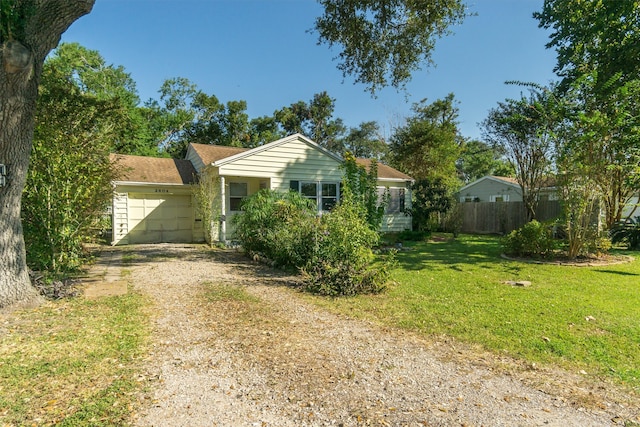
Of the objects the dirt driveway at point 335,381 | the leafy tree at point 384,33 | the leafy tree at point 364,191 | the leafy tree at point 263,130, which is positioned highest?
the leafy tree at point 263,130

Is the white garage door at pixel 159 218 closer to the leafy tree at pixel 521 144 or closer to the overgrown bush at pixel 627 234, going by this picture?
the leafy tree at pixel 521 144

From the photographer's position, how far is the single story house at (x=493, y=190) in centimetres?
2553

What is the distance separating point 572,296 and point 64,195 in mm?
9062

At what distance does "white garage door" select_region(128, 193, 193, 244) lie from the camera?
1409 cm

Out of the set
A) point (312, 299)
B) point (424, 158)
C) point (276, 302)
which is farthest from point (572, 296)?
point (424, 158)

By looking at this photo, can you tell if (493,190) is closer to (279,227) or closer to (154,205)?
(279,227)

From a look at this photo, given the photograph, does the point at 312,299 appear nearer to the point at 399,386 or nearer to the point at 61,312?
the point at 399,386

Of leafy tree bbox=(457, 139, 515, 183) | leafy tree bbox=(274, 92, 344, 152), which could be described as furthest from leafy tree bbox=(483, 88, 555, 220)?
leafy tree bbox=(457, 139, 515, 183)

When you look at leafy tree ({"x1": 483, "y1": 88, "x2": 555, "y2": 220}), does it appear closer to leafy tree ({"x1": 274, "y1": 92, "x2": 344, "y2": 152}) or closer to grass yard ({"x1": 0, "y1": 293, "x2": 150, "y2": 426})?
grass yard ({"x1": 0, "y1": 293, "x2": 150, "y2": 426})

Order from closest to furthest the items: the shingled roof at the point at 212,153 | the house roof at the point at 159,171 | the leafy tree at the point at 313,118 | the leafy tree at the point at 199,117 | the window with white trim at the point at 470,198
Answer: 1. the house roof at the point at 159,171
2. the shingled roof at the point at 212,153
3. the window with white trim at the point at 470,198
4. the leafy tree at the point at 199,117
5. the leafy tree at the point at 313,118

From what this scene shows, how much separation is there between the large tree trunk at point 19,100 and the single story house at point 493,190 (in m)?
25.4

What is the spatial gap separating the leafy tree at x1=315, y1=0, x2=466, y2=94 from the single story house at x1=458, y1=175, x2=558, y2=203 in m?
17.2

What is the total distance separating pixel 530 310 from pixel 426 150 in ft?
56.5

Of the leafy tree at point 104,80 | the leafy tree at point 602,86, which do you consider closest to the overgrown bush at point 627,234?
the leafy tree at point 602,86
